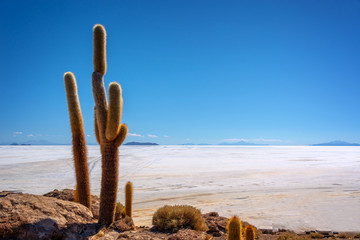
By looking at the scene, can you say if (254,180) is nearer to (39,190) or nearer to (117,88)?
(39,190)

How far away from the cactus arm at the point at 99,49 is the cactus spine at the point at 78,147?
109cm

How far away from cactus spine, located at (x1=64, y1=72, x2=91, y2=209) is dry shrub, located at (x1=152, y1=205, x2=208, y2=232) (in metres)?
1.93

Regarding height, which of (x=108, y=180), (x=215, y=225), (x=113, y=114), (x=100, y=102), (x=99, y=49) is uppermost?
(x=99, y=49)

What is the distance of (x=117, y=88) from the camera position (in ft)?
19.9

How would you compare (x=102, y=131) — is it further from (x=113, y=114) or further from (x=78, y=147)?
(x=78, y=147)

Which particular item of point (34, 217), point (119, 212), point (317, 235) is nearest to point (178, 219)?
point (119, 212)

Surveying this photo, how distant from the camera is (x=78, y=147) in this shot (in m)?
6.79

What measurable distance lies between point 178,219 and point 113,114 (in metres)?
3.12

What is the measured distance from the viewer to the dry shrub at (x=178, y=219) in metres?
6.49

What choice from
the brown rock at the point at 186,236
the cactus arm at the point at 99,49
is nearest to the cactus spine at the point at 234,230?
the brown rock at the point at 186,236

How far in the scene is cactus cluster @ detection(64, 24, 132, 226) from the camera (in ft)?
19.7

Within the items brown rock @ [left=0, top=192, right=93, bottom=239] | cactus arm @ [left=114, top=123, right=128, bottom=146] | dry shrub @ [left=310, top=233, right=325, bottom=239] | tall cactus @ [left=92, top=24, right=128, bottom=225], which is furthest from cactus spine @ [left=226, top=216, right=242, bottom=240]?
dry shrub @ [left=310, top=233, right=325, bottom=239]

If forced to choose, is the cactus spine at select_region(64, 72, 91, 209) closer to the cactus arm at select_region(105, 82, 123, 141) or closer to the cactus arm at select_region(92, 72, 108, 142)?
the cactus arm at select_region(92, 72, 108, 142)

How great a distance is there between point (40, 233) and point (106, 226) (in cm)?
149
